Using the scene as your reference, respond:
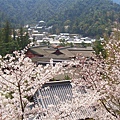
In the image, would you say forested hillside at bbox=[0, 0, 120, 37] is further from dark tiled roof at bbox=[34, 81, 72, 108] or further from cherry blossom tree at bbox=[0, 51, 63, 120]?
cherry blossom tree at bbox=[0, 51, 63, 120]

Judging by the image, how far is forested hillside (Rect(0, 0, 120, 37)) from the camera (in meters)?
57.2

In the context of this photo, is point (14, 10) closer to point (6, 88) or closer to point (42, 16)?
point (42, 16)

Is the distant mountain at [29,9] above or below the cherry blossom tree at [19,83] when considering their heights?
below

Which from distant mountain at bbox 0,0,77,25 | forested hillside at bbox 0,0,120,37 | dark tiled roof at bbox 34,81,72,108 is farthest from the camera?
distant mountain at bbox 0,0,77,25

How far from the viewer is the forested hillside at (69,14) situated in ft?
188

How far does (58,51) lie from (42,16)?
2617 inches

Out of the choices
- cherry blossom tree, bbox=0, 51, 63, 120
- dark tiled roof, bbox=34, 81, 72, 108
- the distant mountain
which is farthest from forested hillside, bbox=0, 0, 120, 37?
cherry blossom tree, bbox=0, 51, 63, 120

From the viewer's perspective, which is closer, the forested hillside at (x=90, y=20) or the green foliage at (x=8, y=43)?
the green foliage at (x=8, y=43)

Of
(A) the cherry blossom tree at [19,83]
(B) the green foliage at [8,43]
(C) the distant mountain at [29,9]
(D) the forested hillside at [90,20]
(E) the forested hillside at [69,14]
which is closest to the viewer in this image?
(A) the cherry blossom tree at [19,83]

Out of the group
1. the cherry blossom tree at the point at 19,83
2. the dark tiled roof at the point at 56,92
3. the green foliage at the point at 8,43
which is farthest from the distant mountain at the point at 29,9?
the cherry blossom tree at the point at 19,83

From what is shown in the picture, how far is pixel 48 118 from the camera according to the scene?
319 cm

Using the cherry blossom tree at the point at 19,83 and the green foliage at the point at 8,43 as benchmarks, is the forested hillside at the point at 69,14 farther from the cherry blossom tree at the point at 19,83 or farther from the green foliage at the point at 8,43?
the cherry blossom tree at the point at 19,83

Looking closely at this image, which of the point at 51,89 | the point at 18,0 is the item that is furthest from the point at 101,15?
the point at 51,89

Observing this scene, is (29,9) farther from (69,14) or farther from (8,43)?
(8,43)
